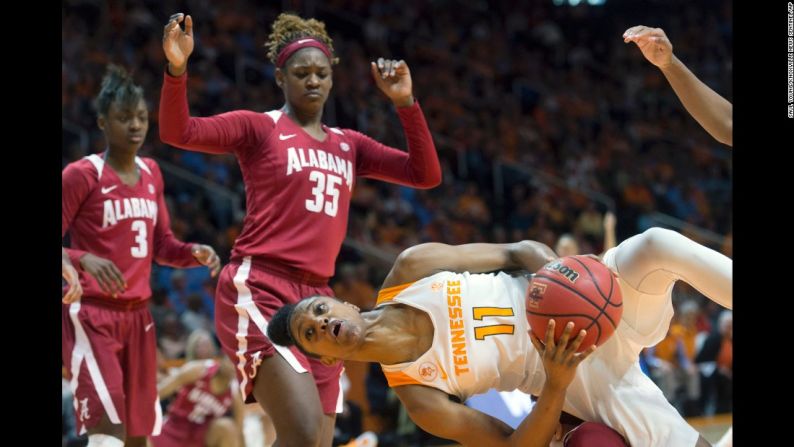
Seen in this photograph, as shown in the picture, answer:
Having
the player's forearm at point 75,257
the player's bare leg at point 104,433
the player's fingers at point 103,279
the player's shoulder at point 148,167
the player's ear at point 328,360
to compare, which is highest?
the player's shoulder at point 148,167

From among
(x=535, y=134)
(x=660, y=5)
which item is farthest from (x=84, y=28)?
(x=660, y=5)

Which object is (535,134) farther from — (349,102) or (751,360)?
(751,360)

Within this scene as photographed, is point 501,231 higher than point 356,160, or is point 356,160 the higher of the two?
point 356,160

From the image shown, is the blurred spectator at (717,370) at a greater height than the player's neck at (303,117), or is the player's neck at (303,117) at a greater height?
the player's neck at (303,117)

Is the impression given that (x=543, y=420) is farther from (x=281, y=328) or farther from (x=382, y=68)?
(x=382, y=68)

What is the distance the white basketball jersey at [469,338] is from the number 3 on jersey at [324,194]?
741mm

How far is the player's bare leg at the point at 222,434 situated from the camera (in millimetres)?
7199

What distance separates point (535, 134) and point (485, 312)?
12221mm

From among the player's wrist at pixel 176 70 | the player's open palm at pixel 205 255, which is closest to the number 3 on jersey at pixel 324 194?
the player's wrist at pixel 176 70

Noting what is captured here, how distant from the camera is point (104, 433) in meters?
4.84

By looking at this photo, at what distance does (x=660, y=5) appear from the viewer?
66.4ft

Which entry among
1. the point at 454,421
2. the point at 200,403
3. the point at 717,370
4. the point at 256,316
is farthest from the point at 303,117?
the point at 717,370

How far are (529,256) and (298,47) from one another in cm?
150

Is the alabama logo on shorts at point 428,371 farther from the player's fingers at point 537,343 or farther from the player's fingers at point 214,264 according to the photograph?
the player's fingers at point 214,264
